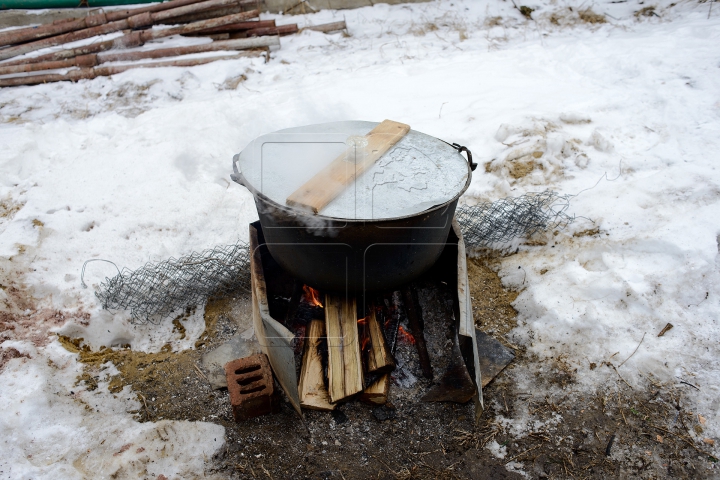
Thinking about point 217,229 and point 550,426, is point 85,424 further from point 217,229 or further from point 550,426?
point 550,426

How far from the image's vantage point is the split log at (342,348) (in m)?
3.07

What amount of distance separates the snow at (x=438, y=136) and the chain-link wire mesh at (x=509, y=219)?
0.54 ft

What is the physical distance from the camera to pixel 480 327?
3.70 metres

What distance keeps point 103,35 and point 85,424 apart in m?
5.95

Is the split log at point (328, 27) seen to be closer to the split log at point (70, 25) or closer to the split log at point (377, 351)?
the split log at point (70, 25)

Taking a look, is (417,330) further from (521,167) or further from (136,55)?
(136,55)

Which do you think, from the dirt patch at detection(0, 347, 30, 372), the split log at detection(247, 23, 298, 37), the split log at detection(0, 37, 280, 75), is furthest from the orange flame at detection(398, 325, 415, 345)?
the split log at detection(247, 23, 298, 37)

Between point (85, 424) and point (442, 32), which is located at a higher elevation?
point (442, 32)

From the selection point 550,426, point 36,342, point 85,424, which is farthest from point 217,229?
point 550,426

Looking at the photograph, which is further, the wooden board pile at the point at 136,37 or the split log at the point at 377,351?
the wooden board pile at the point at 136,37

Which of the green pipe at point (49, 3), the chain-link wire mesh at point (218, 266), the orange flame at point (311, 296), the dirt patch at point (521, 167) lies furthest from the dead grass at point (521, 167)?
the green pipe at point (49, 3)

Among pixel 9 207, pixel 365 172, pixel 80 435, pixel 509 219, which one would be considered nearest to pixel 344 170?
pixel 365 172

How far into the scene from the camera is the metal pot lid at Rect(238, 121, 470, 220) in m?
2.61

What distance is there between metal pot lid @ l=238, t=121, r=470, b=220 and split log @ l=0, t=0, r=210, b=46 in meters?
5.24
